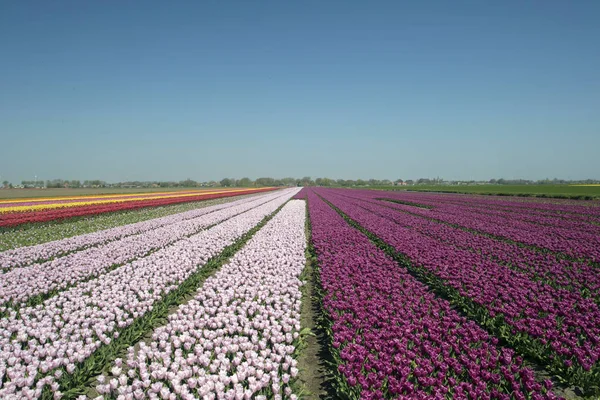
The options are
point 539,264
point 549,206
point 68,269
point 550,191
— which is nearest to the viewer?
point 68,269

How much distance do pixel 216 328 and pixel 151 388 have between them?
2.03 meters

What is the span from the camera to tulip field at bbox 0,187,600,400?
402cm

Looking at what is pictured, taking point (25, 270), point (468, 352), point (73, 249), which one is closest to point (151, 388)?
point (468, 352)

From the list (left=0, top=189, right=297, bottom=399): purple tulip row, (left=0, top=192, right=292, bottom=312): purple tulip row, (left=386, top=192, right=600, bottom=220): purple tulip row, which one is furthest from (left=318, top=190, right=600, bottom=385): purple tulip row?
(left=386, top=192, right=600, bottom=220): purple tulip row

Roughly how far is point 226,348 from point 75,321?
3.28 metres

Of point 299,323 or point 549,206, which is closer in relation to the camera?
point 299,323

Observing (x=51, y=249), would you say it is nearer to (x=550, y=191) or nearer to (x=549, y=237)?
(x=549, y=237)

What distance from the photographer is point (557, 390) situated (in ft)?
14.0

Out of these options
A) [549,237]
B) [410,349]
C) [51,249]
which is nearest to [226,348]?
[410,349]

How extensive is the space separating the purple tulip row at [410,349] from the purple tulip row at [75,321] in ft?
12.2

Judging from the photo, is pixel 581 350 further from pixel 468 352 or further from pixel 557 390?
pixel 468 352

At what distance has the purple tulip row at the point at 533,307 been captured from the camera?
4559 mm

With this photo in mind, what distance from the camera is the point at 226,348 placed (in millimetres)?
4809

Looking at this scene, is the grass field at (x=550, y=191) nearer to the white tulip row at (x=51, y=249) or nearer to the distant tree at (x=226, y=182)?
the white tulip row at (x=51, y=249)
